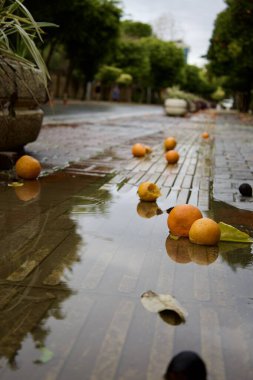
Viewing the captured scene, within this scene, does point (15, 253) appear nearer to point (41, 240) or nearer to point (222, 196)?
point (41, 240)

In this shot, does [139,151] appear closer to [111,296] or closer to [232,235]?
[232,235]

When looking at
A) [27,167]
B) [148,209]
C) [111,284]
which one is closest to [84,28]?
[27,167]

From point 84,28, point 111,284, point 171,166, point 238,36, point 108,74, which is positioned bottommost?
point 171,166

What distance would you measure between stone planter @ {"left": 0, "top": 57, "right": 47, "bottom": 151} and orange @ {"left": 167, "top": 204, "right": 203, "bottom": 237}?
242 cm

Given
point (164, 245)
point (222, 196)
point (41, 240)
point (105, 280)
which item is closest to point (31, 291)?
point (105, 280)

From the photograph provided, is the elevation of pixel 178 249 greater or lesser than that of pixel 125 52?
lesser

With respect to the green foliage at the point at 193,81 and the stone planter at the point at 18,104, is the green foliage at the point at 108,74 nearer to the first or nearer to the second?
the green foliage at the point at 193,81

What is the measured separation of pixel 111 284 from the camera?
8.39 feet

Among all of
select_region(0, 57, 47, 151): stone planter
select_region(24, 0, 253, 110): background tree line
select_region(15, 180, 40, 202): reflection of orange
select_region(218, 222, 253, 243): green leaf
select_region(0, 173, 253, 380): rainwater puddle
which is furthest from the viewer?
select_region(24, 0, 253, 110): background tree line

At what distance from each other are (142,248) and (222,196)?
1967 millimetres

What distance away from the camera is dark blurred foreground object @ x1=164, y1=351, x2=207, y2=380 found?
1603mm

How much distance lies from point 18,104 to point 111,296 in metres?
4.30

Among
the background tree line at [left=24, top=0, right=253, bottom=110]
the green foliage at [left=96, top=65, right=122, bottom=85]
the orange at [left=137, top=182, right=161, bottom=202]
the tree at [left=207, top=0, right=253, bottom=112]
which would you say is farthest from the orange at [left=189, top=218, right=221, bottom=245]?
the green foliage at [left=96, top=65, right=122, bottom=85]

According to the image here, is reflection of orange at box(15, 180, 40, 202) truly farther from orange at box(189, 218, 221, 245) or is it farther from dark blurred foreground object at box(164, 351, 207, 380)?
dark blurred foreground object at box(164, 351, 207, 380)
